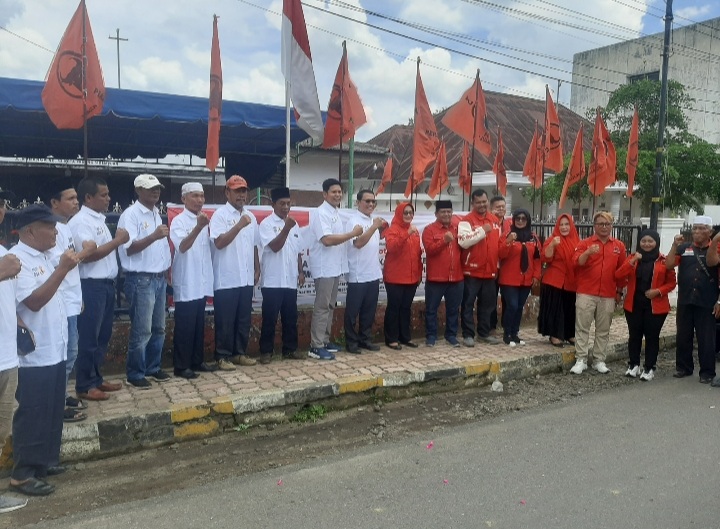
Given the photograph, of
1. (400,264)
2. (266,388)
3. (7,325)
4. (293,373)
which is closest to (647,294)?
(400,264)

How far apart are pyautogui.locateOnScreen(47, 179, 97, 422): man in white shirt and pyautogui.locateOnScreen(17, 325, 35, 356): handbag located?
0.47 metres

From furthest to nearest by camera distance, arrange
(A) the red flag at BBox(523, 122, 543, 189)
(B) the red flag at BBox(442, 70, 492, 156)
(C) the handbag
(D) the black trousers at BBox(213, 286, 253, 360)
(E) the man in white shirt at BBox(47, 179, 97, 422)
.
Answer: (A) the red flag at BBox(523, 122, 543, 189)
(B) the red flag at BBox(442, 70, 492, 156)
(D) the black trousers at BBox(213, 286, 253, 360)
(E) the man in white shirt at BBox(47, 179, 97, 422)
(C) the handbag

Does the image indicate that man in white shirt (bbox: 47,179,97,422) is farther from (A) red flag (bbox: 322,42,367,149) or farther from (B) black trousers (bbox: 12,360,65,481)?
(A) red flag (bbox: 322,42,367,149)

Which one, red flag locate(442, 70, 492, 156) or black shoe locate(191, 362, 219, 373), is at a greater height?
red flag locate(442, 70, 492, 156)

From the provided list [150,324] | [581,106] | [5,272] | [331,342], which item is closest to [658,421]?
[331,342]

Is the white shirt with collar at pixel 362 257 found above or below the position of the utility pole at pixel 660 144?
below

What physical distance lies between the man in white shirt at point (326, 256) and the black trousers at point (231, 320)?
80 cm

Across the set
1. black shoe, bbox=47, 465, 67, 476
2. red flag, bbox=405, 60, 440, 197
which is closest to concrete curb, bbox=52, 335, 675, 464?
black shoe, bbox=47, 465, 67, 476

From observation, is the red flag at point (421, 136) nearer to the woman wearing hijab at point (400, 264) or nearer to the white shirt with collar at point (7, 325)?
the woman wearing hijab at point (400, 264)

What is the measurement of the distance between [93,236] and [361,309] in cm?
312

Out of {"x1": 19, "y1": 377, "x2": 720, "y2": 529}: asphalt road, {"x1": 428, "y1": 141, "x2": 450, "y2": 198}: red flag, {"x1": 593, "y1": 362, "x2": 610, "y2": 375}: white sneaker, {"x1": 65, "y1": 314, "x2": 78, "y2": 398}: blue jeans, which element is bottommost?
{"x1": 19, "y1": 377, "x2": 720, "y2": 529}: asphalt road

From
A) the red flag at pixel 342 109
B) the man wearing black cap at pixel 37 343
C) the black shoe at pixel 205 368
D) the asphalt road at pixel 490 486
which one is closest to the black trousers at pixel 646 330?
the asphalt road at pixel 490 486

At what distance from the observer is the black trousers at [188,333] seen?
5539mm

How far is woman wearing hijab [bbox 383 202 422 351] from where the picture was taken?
6.89 metres
